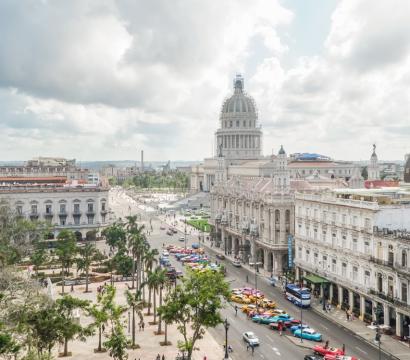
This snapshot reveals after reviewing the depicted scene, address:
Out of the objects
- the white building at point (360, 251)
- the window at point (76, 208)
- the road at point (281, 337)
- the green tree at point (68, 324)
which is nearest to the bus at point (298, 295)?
the road at point (281, 337)

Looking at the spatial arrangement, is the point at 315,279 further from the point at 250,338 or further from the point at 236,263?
the point at 236,263

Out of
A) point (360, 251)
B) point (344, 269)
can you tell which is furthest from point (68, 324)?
point (344, 269)

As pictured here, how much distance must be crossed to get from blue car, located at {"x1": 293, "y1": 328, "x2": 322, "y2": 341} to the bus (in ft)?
34.7

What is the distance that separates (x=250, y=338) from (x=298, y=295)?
60.5ft

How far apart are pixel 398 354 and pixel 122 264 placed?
50211 millimetres

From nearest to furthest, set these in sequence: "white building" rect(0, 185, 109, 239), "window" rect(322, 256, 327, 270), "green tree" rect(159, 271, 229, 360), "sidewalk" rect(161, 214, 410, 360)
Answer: "green tree" rect(159, 271, 229, 360) → "sidewalk" rect(161, 214, 410, 360) → "window" rect(322, 256, 327, 270) → "white building" rect(0, 185, 109, 239)

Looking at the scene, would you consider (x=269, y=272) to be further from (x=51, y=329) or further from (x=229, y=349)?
(x=51, y=329)

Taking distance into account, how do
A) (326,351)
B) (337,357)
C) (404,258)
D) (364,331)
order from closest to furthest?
(337,357), (326,351), (404,258), (364,331)

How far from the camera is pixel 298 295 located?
76.3 meters

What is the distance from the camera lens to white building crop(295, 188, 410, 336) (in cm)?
6175

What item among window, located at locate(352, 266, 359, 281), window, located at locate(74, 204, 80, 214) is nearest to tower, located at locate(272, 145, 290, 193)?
window, located at locate(352, 266, 359, 281)

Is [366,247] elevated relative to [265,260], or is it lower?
elevated

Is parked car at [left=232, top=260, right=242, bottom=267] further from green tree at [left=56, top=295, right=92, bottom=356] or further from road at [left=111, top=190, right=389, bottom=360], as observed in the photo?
green tree at [left=56, top=295, right=92, bottom=356]

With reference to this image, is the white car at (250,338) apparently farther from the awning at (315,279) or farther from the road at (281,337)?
the awning at (315,279)
